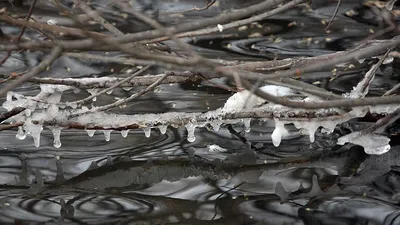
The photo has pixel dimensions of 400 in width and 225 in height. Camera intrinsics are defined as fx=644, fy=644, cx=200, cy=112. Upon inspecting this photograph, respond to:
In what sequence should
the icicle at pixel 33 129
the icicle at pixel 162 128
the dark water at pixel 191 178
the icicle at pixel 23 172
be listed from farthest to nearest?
1. the icicle at pixel 162 128
2. the icicle at pixel 33 129
3. the icicle at pixel 23 172
4. the dark water at pixel 191 178

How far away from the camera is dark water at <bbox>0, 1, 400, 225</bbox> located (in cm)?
345

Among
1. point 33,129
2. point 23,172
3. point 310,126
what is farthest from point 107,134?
point 310,126

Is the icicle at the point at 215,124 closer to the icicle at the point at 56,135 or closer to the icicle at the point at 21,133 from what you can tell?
the icicle at the point at 56,135

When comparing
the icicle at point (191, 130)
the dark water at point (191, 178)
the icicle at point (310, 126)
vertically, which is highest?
the icicle at point (191, 130)

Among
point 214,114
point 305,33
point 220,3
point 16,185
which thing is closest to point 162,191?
point 214,114

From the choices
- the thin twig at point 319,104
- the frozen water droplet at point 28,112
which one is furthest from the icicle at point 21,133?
the thin twig at point 319,104

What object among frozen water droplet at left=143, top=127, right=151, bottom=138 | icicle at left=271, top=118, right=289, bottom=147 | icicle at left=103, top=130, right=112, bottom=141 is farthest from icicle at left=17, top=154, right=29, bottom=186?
icicle at left=271, top=118, right=289, bottom=147

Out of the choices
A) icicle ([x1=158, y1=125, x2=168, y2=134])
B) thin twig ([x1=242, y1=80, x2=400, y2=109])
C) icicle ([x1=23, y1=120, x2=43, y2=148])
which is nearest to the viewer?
thin twig ([x1=242, y1=80, x2=400, y2=109])

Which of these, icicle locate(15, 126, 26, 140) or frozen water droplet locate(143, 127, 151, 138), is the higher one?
icicle locate(15, 126, 26, 140)

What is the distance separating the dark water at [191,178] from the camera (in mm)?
3449

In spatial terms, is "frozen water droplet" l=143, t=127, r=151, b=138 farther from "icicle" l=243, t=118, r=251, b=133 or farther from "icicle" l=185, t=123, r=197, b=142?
"icicle" l=243, t=118, r=251, b=133

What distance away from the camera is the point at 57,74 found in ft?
18.4

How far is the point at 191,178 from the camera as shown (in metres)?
3.89

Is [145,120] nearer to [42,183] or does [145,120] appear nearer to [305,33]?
[42,183]
